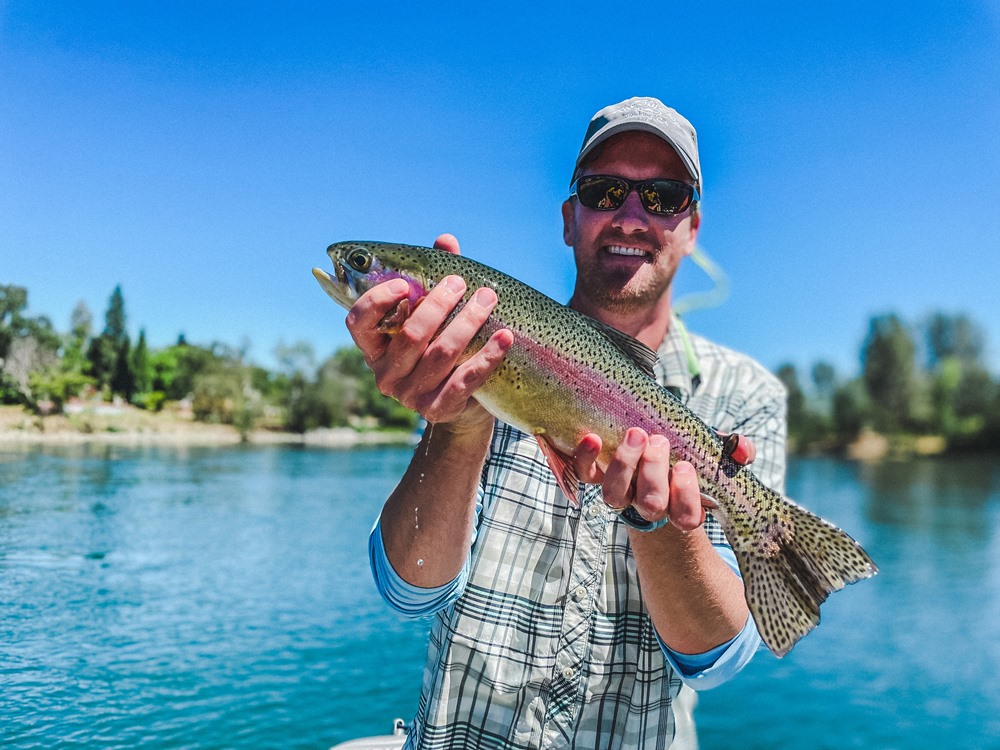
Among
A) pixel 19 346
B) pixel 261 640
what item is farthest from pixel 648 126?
pixel 261 640

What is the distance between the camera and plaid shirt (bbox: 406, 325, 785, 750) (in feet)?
8.61

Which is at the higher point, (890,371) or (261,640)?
(890,371)

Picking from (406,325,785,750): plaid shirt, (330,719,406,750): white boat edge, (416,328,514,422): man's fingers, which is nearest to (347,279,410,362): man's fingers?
(416,328,514,422): man's fingers

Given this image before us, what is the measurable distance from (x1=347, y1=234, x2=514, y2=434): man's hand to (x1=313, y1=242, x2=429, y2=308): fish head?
219mm

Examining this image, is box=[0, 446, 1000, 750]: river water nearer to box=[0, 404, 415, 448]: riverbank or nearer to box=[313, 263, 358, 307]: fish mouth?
box=[0, 404, 415, 448]: riverbank

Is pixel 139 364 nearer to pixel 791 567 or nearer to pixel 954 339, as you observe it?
pixel 791 567

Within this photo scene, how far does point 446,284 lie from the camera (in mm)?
2420

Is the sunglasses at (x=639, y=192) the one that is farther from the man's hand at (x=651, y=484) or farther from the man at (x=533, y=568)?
the man's hand at (x=651, y=484)

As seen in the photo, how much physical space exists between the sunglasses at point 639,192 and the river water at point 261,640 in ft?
16.8

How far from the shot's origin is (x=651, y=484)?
238cm

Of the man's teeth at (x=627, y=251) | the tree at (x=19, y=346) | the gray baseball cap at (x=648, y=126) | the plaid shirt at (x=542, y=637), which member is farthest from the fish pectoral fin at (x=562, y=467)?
the tree at (x=19, y=346)

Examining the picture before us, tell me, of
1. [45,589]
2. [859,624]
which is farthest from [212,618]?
[859,624]

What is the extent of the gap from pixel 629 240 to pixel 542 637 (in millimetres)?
1684

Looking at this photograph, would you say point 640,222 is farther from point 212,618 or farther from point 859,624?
point 859,624
